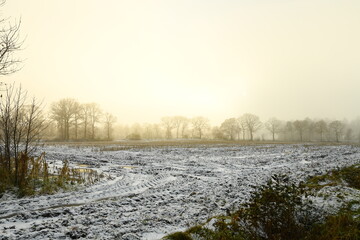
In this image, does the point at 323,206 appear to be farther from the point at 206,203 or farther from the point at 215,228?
the point at 206,203

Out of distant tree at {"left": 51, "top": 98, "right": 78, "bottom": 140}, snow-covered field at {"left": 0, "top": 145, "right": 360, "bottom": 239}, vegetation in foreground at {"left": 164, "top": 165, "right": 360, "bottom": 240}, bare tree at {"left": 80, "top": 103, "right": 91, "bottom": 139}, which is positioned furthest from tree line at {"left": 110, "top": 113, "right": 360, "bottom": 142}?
vegetation in foreground at {"left": 164, "top": 165, "right": 360, "bottom": 240}

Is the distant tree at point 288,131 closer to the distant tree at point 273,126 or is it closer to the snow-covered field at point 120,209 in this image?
the distant tree at point 273,126

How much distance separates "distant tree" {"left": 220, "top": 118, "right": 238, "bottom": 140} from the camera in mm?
105175

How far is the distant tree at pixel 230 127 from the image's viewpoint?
345 feet

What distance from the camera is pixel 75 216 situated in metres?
6.55

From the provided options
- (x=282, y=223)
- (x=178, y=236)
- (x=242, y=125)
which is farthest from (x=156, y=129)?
(x=282, y=223)

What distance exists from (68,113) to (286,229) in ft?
258

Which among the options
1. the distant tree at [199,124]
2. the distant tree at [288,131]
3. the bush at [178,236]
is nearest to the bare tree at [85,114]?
the distant tree at [199,124]

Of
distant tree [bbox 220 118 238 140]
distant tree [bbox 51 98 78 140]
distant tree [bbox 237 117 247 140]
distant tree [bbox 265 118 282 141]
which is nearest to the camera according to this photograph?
→ distant tree [bbox 51 98 78 140]

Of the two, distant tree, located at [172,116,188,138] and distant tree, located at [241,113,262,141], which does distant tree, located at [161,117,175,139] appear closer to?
distant tree, located at [172,116,188,138]

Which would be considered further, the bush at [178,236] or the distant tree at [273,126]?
the distant tree at [273,126]

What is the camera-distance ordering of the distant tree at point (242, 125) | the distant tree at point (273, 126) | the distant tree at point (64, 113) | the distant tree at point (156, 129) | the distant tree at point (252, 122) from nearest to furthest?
the distant tree at point (64, 113)
the distant tree at point (252, 122)
the distant tree at point (242, 125)
the distant tree at point (273, 126)
the distant tree at point (156, 129)

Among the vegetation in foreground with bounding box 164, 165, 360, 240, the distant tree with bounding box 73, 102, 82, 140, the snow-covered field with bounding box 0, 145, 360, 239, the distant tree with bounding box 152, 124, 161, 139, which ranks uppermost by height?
the distant tree with bounding box 73, 102, 82, 140

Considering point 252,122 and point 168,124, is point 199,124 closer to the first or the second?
point 168,124
